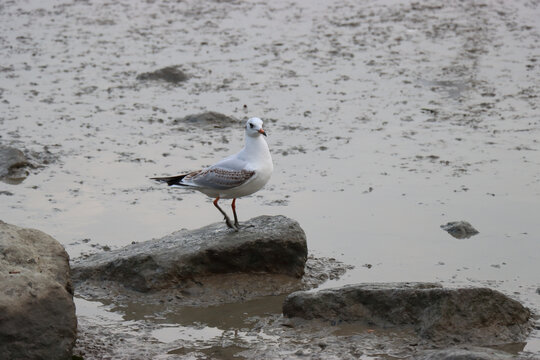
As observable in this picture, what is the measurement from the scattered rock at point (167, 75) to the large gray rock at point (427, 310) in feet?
25.2

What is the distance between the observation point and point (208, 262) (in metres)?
8.13

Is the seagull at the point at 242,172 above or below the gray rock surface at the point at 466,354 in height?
above

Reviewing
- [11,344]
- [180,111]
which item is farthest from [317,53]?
[11,344]

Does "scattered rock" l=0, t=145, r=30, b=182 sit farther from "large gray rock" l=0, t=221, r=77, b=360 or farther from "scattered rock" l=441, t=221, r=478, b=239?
"scattered rock" l=441, t=221, r=478, b=239

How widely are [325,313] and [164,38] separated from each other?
10715 mm

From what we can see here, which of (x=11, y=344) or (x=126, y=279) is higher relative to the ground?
(x=11, y=344)

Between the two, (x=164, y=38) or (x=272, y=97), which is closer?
(x=272, y=97)

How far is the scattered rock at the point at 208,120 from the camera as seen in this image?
12.5m

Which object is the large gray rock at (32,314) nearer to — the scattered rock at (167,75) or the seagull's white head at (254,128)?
the seagull's white head at (254,128)

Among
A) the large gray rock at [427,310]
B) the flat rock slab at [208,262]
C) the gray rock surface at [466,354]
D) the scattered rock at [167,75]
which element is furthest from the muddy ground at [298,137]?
the gray rock surface at [466,354]

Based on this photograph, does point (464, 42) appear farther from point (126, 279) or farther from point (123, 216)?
point (126, 279)

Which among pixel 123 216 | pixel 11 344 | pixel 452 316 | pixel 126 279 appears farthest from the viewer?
pixel 123 216

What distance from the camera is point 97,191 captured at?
33.9ft

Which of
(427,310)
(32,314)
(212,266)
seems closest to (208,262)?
(212,266)
